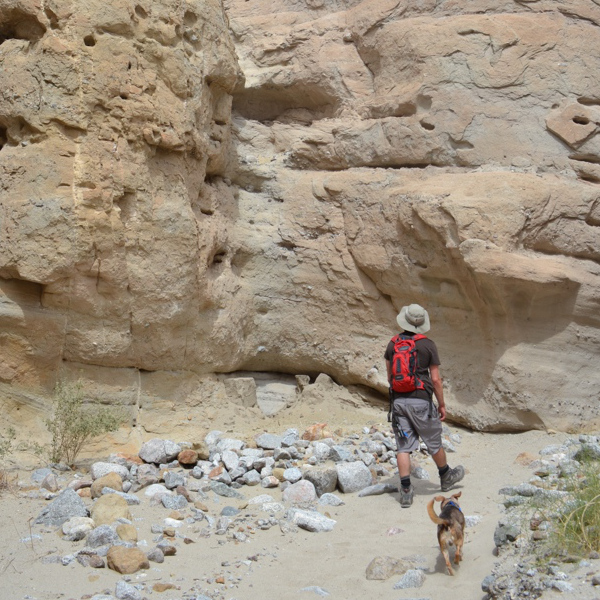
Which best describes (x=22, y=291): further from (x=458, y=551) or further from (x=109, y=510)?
A: (x=458, y=551)

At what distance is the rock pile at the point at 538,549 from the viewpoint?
302 centimetres

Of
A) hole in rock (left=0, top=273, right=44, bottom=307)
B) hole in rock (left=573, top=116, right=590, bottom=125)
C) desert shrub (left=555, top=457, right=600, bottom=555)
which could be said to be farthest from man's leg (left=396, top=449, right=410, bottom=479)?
hole in rock (left=573, top=116, right=590, bottom=125)

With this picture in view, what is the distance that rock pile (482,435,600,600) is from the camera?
3.02 meters

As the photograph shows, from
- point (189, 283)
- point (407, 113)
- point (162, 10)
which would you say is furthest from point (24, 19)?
point (407, 113)

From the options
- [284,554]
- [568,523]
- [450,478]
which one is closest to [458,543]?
[568,523]

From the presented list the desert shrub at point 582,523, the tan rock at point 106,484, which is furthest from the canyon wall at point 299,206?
the desert shrub at point 582,523

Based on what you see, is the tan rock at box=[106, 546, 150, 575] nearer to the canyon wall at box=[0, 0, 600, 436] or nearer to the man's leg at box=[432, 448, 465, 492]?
the man's leg at box=[432, 448, 465, 492]

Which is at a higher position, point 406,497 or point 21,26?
point 21,26

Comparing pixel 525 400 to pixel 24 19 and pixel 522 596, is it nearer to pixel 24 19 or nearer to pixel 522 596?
pixel 522 596

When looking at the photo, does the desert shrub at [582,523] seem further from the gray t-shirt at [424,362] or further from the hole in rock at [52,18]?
the hole in rock at [52,18]

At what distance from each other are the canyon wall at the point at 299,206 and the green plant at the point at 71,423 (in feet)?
0.65

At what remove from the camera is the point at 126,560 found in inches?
139

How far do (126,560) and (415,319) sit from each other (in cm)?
234

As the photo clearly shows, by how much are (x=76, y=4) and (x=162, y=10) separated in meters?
0.67
